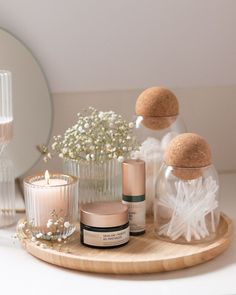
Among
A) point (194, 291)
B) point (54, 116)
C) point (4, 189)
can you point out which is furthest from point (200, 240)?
point (54, 116)

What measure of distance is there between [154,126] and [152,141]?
0.11 feet

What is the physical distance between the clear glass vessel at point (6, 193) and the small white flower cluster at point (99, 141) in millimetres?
111

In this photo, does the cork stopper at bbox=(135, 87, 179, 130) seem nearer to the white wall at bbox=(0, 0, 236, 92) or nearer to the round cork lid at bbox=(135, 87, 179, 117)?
the round cork lid at bbox=(135, 87, 179, 117)

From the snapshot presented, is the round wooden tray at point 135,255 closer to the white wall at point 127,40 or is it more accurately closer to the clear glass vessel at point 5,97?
the clear glass vessel at point 5,97

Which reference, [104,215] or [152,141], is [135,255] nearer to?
[104,215]

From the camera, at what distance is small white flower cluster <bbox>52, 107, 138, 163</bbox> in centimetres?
138

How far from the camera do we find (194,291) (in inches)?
44.0

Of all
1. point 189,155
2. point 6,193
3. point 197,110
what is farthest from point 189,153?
point 197,110

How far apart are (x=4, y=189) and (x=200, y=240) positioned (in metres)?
0.42

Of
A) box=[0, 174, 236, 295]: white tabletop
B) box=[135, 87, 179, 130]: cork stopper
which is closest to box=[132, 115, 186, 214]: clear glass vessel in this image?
box=[135, 87, 179, 130]: cork stopper

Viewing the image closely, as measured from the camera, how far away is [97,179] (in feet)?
4.62

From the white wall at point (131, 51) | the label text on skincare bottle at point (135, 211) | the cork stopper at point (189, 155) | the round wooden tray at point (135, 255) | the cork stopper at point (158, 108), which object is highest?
the white wall at point (131, 51)

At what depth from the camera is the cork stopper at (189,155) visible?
124 cm

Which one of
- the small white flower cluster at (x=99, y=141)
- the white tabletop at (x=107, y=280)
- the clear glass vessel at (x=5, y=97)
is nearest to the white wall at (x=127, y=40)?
the clear glass vessel at (x=5, y=97)
